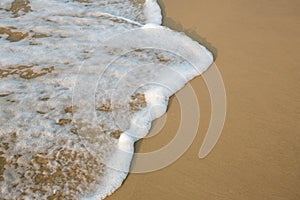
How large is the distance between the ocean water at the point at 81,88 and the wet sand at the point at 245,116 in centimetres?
22

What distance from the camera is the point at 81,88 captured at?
3.34 metres

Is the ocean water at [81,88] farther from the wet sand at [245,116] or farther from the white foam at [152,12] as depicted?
the wet sand at [245,116]

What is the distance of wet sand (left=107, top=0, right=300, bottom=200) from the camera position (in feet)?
7.83

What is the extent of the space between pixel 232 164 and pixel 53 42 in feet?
9.01

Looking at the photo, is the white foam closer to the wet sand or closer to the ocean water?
the ocean water

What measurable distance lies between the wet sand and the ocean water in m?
0.22

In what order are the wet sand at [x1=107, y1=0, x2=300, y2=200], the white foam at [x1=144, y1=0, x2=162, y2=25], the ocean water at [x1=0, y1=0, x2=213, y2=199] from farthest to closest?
the white foam at [x1=144, y1=0, x2=162, y2=25] → the ocean water at [x1=0, y1=0, x2=213, y2=199] → the wet sand at [x1=107, y1=0, x2=300, y2=200]

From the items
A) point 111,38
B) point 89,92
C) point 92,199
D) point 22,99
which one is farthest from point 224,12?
point 92,199

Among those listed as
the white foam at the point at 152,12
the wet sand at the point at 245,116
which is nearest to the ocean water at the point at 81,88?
the white foam at the point at 152,12

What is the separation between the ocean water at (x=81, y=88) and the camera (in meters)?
2.58

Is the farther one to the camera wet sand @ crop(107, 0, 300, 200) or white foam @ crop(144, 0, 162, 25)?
white foam @ crop(144, 0, 162, 25)

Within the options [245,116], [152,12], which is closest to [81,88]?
[245,116]

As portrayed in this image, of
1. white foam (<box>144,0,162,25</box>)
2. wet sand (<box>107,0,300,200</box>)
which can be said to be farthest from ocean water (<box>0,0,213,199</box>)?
wet sand (<box>107,0,300,200</box>)

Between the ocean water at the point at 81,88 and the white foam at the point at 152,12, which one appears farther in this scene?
→ the white foam at the point at 152,12
